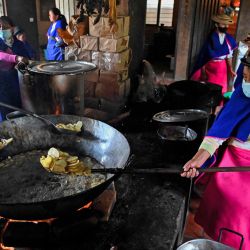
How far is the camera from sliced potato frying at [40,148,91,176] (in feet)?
7.32

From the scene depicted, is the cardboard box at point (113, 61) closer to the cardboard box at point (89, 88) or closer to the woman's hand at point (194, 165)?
the cardboard box at point (89, 88)

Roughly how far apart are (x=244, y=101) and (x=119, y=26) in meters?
2.23

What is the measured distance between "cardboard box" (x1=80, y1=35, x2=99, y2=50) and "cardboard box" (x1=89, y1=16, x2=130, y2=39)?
7cm

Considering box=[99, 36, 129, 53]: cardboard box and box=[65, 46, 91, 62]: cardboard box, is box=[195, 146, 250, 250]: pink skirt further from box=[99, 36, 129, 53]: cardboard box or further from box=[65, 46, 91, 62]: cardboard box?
box=[65, 46, 91, 62]: cardboard box

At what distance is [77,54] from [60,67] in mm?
882

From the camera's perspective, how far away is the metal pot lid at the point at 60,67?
11.0 ft

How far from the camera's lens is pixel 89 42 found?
4.23 m

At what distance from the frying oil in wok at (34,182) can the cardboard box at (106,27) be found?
208cm

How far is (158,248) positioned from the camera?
2.15 meters

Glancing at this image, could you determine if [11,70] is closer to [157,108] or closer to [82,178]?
[157,108]

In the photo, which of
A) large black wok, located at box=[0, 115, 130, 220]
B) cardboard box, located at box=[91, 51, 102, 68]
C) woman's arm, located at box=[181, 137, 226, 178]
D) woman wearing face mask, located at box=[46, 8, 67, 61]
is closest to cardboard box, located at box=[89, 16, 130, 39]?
cardboard box, located at box=[91, 51, 102, 68]

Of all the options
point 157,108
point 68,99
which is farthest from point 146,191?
point 157,108

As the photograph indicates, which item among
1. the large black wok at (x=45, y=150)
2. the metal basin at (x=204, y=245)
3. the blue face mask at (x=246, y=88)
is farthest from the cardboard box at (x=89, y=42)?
the metal basin at (x=204, y=245)

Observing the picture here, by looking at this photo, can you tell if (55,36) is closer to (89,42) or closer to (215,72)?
(89,42)
